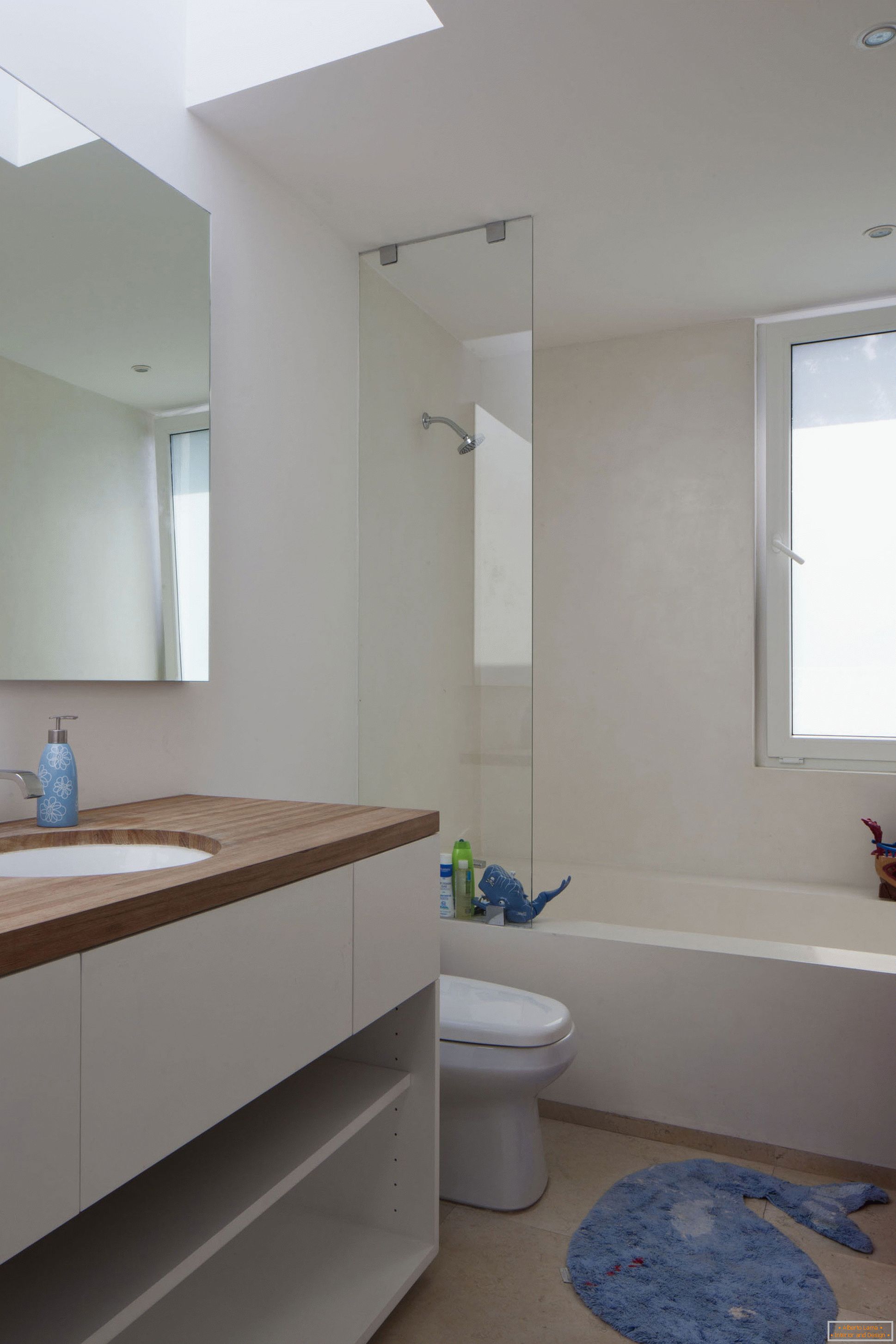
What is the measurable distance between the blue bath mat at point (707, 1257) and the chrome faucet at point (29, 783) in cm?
126

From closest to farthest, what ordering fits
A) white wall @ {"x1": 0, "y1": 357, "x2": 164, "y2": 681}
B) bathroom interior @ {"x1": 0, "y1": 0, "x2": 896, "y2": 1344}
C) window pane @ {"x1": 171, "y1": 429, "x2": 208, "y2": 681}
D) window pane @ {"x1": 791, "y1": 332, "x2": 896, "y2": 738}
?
bathroom interior @ {"x1": 0, "y1": 0, "x2": 896, "y2": 1344} < white wall @ {"x1": 0, "y1": 357, "x2": 164, "y2": 681} < window pane @ {"x1": 171, "y1": 429, "x2": 208, "y2": 681} < window pane @ {"x1": 791, "y1": 332, "x2": 896, "y2": 738}

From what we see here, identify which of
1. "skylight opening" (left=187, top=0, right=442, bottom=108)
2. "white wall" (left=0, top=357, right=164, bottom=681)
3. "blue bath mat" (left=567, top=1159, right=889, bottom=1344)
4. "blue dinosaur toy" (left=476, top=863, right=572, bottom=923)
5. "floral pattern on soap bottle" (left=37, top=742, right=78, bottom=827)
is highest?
"skylight opening" (left=187, top=0, right=442, bottom=108)

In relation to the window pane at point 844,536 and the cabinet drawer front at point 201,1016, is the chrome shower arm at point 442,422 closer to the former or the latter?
the window pane at point 844,536

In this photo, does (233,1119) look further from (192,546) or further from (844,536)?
(844,536)

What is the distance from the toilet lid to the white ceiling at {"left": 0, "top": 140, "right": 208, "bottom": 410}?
131 cm

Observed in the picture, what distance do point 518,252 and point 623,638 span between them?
1.38 meters

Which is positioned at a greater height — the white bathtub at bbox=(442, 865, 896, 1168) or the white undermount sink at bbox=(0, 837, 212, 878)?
the white undermount sink at bbox=(0, 837, 212, 878)

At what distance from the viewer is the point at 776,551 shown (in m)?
3.08

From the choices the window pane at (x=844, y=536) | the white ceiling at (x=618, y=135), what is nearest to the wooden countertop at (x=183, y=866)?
the white ceiling at (x=618, y=135)

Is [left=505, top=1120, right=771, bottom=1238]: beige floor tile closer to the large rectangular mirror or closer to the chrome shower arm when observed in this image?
the large rectangular mirror

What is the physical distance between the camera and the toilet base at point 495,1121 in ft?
5.98

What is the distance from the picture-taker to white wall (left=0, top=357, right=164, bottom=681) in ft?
4.80

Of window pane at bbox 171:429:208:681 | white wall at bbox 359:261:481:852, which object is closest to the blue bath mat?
white wall at bbox 359:261:481:852

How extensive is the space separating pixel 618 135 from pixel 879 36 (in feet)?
1.69
